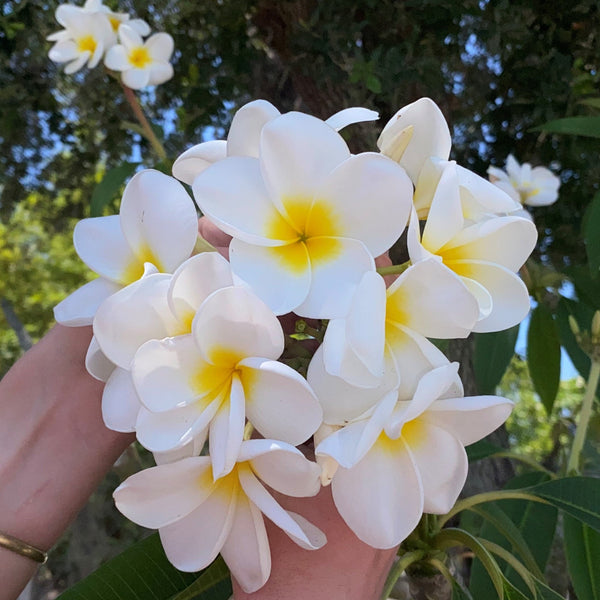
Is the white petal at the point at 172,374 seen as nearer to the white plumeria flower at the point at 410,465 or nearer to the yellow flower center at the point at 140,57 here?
the white plumeria flower at the point at 410,465

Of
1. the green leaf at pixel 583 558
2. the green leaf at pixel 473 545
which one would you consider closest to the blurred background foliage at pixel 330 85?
the green leaf at pixel 583 558

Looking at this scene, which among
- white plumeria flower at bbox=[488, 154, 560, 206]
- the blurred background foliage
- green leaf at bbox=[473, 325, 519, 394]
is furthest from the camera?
the blurred background foliage

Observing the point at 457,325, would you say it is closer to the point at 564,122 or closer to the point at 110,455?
the point at 110,455

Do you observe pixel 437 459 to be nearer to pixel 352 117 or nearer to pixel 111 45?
pixel 352 117

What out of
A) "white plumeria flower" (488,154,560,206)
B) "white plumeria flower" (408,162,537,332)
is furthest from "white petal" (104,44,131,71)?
"white plumeria flower" (408,162,537,332)

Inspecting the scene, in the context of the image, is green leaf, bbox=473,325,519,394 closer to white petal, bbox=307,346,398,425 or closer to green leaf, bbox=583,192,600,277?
green leaf, bbox=583,192,600,277

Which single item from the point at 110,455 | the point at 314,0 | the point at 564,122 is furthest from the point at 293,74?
the point at 110,455
